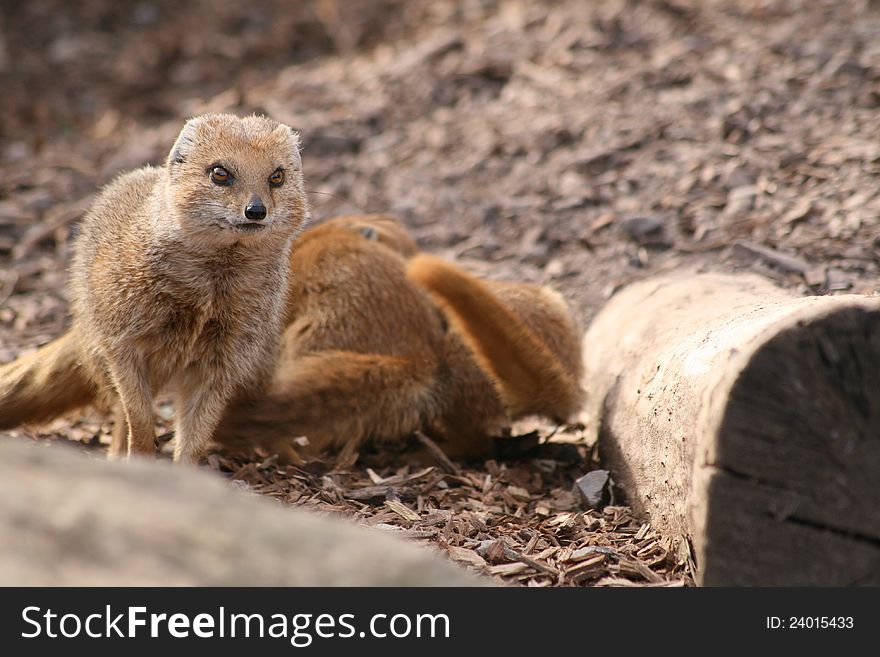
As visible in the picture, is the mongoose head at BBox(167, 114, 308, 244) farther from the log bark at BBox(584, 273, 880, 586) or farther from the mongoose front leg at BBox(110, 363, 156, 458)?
the log bark at BBox(584, 273, 880, 586)

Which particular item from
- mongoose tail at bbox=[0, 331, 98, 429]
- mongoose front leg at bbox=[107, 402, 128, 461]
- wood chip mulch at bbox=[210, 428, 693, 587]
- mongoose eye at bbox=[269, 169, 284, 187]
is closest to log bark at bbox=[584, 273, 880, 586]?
wood chip mulch at bbox=[210, 428, 693, 587]

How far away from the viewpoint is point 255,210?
151 inches

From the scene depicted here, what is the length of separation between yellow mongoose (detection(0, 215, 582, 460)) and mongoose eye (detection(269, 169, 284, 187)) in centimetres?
79

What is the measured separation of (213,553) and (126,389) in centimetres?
218

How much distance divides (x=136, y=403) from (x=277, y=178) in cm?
110

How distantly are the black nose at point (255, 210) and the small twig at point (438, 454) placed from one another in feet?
5.10

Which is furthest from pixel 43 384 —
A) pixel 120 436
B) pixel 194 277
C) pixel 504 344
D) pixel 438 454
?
pixel 504 344

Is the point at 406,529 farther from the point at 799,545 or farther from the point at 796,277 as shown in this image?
the point at 796,277

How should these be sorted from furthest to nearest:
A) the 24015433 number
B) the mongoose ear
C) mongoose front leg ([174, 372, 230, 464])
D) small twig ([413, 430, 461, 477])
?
small twig ([413, 430, 461, 477]) < mongoose front leg ([174, 372, 230, 464]) < the mongoose ear < the 24015433 number

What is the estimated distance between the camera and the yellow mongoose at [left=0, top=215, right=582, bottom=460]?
4.59 metres

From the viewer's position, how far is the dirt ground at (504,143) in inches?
178

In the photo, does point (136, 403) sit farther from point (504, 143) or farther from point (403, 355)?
point (504, 143)

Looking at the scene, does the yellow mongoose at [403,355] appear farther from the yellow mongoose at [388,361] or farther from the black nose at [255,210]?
the black nose at [255,210]

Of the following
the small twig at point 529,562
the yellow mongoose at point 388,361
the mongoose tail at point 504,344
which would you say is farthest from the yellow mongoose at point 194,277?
the small twig at point 529,562
